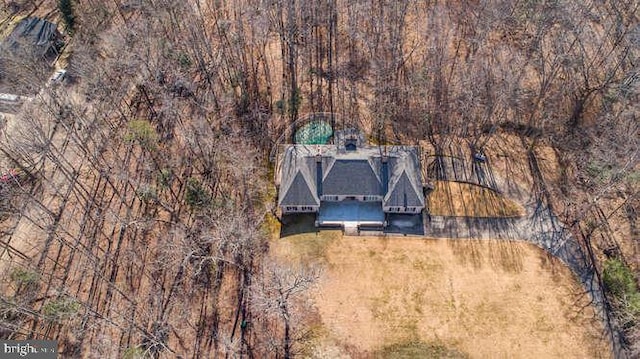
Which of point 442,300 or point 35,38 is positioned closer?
point 442,300

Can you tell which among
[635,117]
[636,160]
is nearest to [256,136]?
[636,160]

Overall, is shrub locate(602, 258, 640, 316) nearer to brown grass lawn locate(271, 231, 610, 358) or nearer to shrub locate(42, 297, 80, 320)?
brown grass lawn locate(271, 231, 610, 358)

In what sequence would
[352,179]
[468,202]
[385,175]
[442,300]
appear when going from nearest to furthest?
1. [442,300]
2. [352,179]
3. [385,175]
4. [468,202]

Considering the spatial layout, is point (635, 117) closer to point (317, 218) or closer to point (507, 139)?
point (507, 139)

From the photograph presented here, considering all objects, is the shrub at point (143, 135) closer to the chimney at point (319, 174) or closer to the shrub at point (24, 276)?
the shrub at point (24, 276)

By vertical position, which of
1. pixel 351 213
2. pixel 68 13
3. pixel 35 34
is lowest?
pixel 351 213

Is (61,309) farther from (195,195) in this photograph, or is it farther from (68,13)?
(68,13)

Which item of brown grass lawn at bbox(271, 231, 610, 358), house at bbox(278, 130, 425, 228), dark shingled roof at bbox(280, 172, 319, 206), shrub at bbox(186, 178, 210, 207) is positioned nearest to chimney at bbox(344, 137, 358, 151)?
house at bbox(278, 130, 425, 228)

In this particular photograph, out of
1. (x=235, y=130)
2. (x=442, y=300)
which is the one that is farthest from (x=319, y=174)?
(x=442, y=300)
